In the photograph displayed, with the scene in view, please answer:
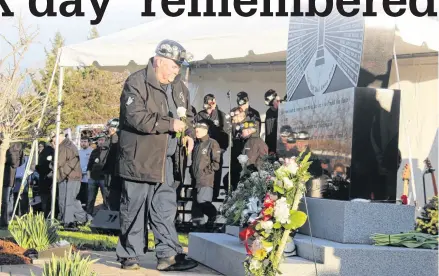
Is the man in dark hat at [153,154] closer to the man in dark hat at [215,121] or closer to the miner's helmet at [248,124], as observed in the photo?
the miner's helmet at [248,124]

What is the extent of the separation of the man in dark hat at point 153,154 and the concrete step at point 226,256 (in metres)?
0.31

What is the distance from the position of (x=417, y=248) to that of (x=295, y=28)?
3.77 m

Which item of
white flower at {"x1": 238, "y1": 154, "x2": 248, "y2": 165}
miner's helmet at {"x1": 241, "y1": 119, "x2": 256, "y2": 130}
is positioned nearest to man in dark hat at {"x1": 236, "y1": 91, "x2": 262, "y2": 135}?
miner's helmet at {"x1": 241, "y1": 119, "x2": 256, "y2": 130}

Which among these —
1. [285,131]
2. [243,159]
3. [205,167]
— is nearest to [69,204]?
[205,167]

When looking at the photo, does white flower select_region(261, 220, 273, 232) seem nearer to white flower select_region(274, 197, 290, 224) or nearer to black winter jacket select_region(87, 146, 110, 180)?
white flower select_region(274, 197, 290, 224)

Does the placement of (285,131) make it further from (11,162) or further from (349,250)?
(11,162)

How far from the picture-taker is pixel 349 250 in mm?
6527

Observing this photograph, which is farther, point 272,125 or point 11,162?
point 11,162

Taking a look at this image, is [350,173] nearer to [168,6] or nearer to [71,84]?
[168,6]

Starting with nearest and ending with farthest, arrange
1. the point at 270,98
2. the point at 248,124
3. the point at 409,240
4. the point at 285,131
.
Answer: the point at 409,240
the point at 285,131
the point at 248,124
the point at 270,98

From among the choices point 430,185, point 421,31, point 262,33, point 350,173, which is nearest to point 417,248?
point 350,173

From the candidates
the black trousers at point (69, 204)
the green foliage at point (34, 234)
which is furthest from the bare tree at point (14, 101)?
the black trousers at point (69, 204)

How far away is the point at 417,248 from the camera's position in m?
6.71

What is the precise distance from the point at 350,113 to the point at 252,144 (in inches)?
214
